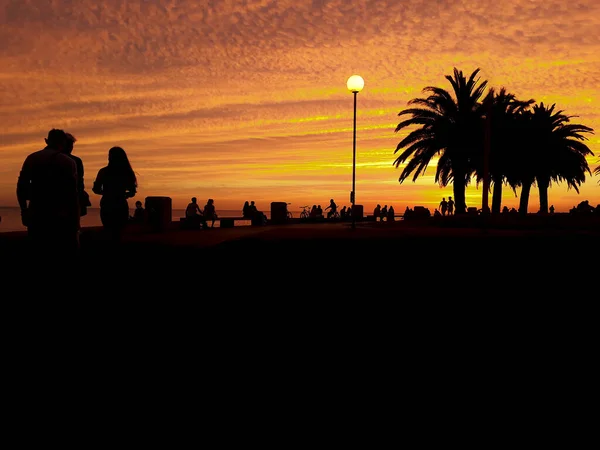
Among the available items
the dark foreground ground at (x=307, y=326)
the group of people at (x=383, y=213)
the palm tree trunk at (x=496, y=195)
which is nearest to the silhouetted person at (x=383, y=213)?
the group of people at (x=383, y=213)

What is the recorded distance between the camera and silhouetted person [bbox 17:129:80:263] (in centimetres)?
569

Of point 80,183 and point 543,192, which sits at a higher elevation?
point 543,192

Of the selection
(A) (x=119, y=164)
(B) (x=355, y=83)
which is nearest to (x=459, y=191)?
(B) (x=355, y=83)

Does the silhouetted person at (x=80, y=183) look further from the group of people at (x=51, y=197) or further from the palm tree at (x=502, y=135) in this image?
the palm tree at (x=502, y=135)

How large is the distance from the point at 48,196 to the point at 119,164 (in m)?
2.68

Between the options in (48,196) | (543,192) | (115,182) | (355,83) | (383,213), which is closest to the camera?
(48,196)

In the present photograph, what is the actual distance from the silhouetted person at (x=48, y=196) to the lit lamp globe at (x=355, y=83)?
60.5ft

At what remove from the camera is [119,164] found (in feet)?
27.3

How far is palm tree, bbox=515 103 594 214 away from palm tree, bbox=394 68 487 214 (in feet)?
14.0

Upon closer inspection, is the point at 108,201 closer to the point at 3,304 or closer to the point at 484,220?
the point at 3,304

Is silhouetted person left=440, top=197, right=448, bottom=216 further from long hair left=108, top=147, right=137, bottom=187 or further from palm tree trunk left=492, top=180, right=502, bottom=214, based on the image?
long hair left=108, top=147, right=137, bottom=187

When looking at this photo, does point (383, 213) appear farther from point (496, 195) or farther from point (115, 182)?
point (115, 182)

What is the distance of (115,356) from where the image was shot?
385 centimetres

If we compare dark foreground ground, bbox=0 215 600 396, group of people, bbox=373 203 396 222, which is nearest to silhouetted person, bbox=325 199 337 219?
group of people, bbox=373 203 396 222
